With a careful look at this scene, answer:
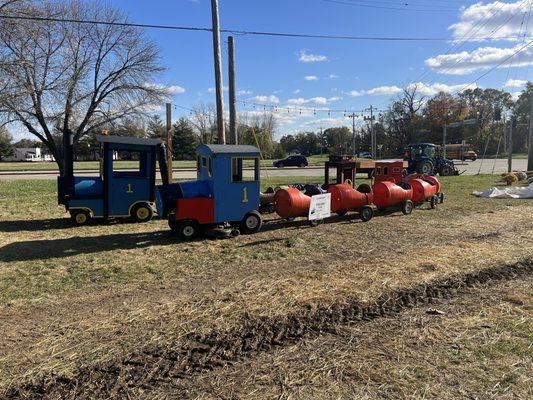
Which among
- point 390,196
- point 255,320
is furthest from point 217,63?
point 255,320

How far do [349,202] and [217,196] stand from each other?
3.91m

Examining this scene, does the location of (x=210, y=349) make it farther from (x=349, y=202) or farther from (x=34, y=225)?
(x=34, y=225)

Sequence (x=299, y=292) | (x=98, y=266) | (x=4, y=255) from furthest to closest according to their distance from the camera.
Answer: (x=4, y=255) < (x=98, y=266) < (x=299, y=292)

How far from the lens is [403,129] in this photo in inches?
3703

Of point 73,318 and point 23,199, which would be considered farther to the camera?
point 23,199

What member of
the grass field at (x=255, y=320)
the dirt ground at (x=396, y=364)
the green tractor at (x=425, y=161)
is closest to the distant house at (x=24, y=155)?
the green tractor at (x=425, y=161)

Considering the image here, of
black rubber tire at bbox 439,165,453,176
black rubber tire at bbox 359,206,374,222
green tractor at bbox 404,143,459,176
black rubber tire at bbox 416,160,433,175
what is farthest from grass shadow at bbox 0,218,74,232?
black rubber tire at bbox 439,165,453,176

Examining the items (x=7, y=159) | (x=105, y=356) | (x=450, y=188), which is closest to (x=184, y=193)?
(x=105, y=356)

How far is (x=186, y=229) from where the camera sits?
9289mm

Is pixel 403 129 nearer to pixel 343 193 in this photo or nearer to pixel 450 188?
pixel 450 188

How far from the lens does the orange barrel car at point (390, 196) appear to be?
1224cm

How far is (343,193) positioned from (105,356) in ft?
27.6

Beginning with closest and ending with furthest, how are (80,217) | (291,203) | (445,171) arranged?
(291,203), (80,217), (445,171)

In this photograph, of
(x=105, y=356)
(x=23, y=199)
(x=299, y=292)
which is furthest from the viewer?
(x=23, y=199)
